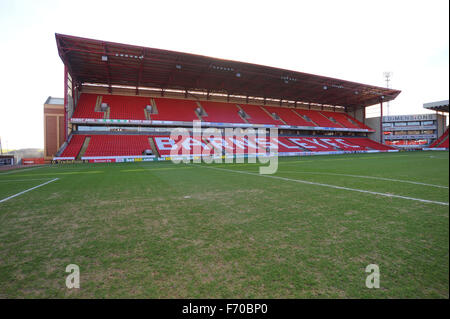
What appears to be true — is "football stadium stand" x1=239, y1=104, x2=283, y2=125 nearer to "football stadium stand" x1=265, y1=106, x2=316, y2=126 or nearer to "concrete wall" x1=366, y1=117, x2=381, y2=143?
"football stadium stand" x1=265, y1=106, x2=316, y2=126

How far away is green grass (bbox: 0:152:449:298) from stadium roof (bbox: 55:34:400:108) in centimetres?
2221

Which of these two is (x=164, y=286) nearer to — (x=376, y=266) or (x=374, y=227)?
(x=376, y=266)

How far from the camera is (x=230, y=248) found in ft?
7.54

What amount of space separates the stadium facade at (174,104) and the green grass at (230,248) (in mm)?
19287

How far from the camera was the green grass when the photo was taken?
5.21ft

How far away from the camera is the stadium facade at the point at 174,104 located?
22.6 meters

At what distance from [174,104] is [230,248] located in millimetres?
31493

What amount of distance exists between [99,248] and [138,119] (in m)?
25.8

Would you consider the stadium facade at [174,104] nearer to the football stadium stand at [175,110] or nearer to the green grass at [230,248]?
the football stadium stand at [175,110]

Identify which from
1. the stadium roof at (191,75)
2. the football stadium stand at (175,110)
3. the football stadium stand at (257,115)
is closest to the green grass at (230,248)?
the stadium roof at (191,75)

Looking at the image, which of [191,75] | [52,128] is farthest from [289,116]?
[52,128]

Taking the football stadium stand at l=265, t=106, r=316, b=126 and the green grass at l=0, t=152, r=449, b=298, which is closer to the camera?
the green grass at l=0, t=152, r=449, b=298

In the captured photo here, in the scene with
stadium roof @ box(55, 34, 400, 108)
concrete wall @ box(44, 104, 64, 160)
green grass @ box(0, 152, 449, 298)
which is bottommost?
green grass @ box(0, 152, 449, 298)

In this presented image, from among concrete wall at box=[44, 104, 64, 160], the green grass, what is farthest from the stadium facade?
the green grass
